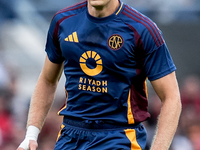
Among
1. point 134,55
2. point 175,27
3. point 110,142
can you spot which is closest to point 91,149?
point 110,142

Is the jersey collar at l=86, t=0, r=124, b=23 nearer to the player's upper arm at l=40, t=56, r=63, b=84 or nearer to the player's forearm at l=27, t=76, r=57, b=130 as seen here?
the player's upper arm at l=40, t=56, r=63, b=84

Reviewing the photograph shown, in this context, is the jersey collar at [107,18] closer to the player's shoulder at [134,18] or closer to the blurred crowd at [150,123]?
the player's shoulder at [134,18]

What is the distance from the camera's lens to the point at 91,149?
9.42 feet

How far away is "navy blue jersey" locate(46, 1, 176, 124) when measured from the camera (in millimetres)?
2857

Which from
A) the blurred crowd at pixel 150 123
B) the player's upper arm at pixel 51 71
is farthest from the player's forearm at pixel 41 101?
the blurred crowd at pixel 150 123

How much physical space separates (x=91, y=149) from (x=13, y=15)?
276 inches

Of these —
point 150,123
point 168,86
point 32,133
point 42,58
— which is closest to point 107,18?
point 168,86

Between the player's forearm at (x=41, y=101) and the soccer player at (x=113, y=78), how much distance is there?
344 mm

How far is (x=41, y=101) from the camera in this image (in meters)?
3.38

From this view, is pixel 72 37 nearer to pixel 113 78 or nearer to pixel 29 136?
pixel 113 78

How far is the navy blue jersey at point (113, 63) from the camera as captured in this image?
9.37 ft

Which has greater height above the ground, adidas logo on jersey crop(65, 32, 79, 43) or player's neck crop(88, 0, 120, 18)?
player's neck crop(88, 0, 120, 18)

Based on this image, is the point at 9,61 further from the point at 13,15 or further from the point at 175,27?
the point at 175,27

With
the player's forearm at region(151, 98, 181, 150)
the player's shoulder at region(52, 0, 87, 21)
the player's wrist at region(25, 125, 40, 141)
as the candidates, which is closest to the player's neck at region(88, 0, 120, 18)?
the player's shoulder at region(52, 0, 87, 21)
